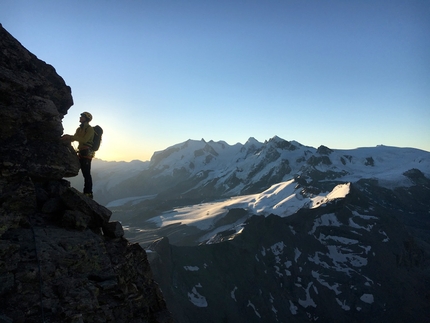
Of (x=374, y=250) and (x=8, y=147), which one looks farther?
(x=374, y=250)

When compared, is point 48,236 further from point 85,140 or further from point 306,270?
point 306,270

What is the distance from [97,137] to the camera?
12.2m

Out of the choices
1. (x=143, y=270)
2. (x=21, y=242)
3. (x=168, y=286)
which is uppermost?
(x=21, y=242)

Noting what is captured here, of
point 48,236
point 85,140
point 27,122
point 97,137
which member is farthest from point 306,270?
point 27,122

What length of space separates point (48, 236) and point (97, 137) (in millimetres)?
5105

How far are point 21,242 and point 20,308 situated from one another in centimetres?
174

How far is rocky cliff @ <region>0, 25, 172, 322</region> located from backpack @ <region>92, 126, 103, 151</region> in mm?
1758

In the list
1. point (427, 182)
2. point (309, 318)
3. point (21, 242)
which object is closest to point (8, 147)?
point (21, 242)

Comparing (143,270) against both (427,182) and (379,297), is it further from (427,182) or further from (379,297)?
(427,182)

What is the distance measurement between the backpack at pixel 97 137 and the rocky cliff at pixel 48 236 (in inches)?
69.2

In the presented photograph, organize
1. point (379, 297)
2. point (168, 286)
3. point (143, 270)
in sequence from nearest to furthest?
point (143, 270)
point (168, 286)
point (379, 297)

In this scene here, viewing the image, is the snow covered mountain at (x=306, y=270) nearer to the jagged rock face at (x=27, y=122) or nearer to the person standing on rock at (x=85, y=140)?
the person standing on rock at (x=85, y=140)

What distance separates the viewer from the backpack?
1208cm

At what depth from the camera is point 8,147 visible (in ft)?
28.1
